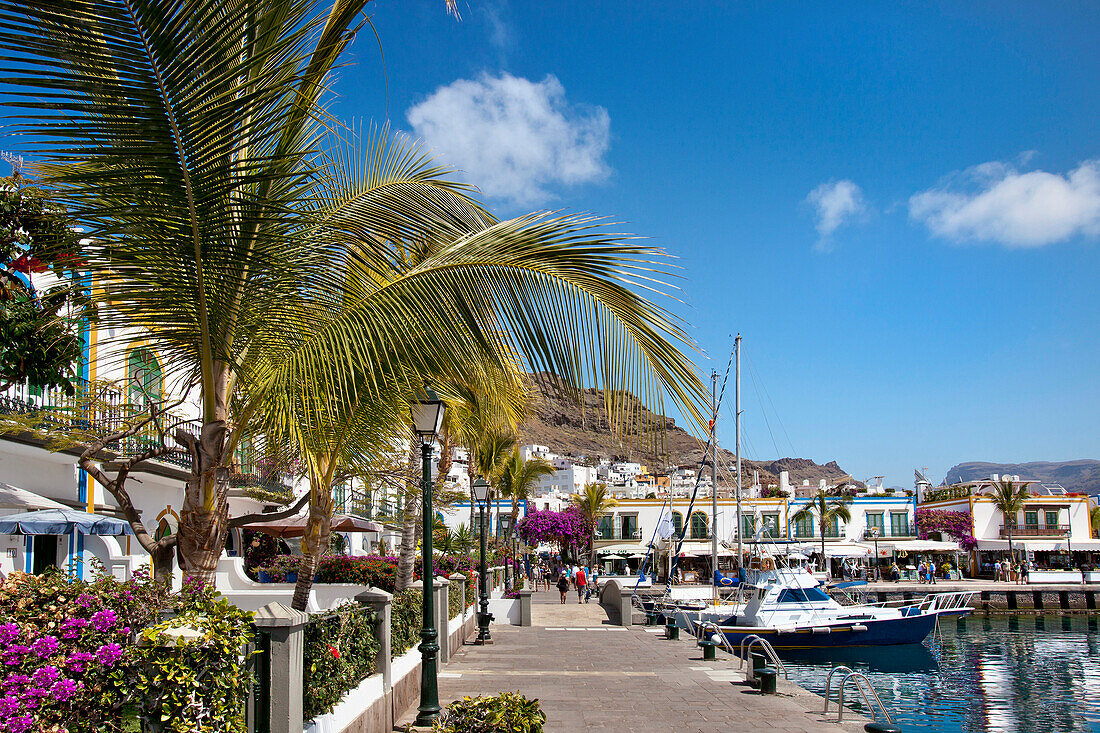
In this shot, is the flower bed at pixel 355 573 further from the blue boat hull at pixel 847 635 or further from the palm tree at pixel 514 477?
the palm tree at pixel 514 477

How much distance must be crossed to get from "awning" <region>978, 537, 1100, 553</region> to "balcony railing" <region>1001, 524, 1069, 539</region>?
0.35 metres

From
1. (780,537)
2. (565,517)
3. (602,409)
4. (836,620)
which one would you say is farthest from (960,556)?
(602,409)

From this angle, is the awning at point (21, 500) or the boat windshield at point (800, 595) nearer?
the awning at point (21, 500)

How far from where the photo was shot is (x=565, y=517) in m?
63.2

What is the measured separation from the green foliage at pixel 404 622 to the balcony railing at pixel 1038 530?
5736 centimetres

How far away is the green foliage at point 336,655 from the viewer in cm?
668

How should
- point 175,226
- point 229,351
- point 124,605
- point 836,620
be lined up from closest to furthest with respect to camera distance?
1. point 175,226
2. point 124,605
3. point 229,351
4. point 836,620

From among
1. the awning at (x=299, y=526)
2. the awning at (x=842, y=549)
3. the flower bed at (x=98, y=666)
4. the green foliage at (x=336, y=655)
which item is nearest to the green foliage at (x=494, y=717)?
the green foliage at (x=336, y=655)

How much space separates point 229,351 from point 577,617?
83.3 feet

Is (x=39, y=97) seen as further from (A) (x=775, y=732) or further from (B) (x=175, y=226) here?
(A) (x=775, y=732)

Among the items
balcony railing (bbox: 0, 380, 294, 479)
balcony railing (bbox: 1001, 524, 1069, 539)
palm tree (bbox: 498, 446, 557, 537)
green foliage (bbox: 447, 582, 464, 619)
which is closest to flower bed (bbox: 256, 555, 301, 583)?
balcony railing (bbox: 0, 380, 294, 479)

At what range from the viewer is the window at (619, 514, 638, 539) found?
6331 cm

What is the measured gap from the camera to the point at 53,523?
39.0 ft

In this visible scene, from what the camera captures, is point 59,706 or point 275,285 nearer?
point 59,706
